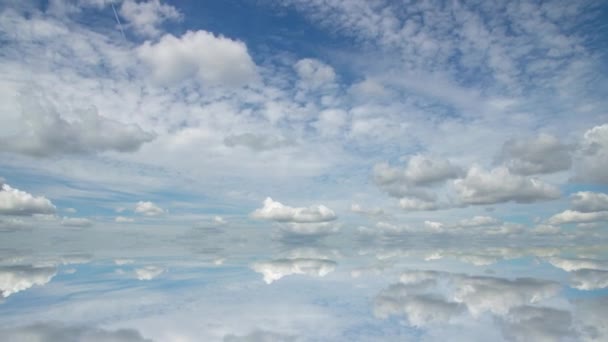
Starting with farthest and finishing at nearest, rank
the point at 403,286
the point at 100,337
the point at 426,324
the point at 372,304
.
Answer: the point at 403,286 < the point at 372,304 < the point at 426,324 < the point at 100,337

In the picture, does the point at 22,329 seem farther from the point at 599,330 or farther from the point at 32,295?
the point at 599,330

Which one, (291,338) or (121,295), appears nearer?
(291,338)

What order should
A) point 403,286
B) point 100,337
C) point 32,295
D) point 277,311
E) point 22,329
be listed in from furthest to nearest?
1. point 403,286
2. point 32,295
3. point 277,311
4. point 22,329
5. point 100,337

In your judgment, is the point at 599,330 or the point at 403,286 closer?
the point at 599,330

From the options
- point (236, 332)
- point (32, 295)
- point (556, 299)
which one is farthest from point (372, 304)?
point (32, 295)

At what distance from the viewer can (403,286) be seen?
8656cm

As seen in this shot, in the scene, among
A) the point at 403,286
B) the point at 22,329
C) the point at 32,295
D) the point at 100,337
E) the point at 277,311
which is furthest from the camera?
the point at 403,286

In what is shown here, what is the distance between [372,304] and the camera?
209ft

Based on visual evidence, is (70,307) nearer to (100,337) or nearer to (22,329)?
(22,329)

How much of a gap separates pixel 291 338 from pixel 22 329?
33493 mm

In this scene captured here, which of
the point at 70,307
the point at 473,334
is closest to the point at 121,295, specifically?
the point at 70,307

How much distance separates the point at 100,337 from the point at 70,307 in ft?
81.5

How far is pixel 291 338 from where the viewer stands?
42844 mm

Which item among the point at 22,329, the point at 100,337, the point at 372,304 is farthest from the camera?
the point at 372,304
